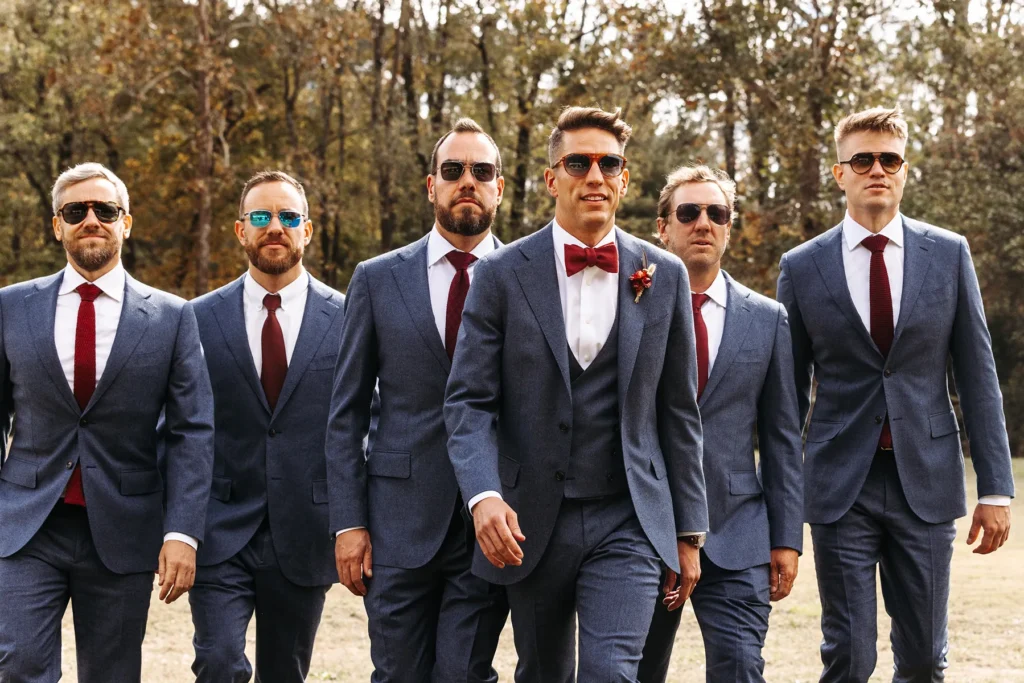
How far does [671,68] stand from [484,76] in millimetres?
10390

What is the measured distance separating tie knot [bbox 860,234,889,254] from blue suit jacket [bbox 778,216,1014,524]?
103 millimetres

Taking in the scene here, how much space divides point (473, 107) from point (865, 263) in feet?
92.6

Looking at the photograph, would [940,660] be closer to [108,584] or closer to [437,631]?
[437,631]

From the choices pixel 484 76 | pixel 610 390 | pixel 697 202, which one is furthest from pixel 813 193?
pixel 610 390

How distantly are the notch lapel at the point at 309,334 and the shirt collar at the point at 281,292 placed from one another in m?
0.04

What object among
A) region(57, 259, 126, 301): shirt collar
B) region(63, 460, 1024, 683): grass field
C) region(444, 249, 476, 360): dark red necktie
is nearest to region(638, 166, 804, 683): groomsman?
region(444, 249, 476, 360): dark red necktie

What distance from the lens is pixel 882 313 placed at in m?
5.71

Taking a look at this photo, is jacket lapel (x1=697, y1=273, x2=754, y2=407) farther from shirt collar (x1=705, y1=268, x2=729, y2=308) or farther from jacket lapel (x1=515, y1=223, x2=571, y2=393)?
jacket lapel (x1=515, y1=223, x2=571, y2=393)

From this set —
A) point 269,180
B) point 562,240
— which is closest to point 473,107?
point 269,180

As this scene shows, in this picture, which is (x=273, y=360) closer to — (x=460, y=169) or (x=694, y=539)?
(x=460, y=169)

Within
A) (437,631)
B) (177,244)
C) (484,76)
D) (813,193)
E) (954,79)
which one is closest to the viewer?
(437,631)

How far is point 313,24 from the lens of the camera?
1155 inches

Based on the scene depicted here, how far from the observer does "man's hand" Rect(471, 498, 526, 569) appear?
4223 mm

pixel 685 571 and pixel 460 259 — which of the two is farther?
pixel 460 259
